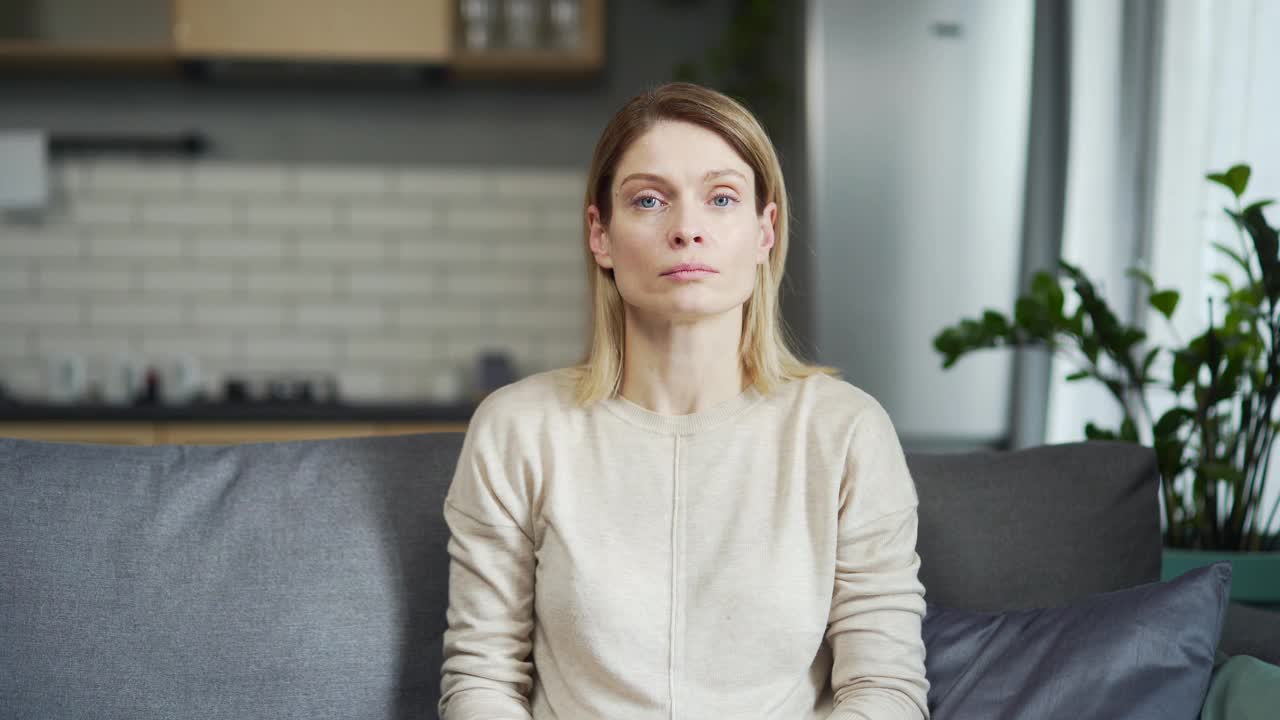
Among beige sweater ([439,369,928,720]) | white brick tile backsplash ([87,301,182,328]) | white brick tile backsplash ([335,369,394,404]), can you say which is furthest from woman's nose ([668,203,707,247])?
white brick tile backsplash ([87,301,182,328])

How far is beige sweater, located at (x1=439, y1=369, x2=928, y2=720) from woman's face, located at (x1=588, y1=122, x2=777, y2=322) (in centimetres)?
15

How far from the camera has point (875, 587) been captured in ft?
4.12

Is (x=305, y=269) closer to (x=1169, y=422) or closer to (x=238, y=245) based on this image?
(x=238, y=245)

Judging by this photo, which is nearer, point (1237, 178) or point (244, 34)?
point (1237, 178)

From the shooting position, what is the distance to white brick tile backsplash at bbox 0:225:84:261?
12.4 feet

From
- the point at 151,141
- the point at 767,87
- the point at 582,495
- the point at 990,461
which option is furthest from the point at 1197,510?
the point at 151,141

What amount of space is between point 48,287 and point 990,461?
11.1 ft

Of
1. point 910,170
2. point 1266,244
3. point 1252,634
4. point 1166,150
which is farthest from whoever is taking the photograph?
point 910,170

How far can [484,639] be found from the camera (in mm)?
1274

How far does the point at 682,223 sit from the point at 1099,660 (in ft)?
2.15

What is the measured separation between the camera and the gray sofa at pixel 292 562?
4.36 ft

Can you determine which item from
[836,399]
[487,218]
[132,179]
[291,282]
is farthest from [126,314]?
[836,399]

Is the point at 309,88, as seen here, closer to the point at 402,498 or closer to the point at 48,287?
the point at 48,287

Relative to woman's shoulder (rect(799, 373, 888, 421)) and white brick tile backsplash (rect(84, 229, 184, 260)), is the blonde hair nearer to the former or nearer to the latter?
woman's shoulder (rect(799, 373, 888, 421))
